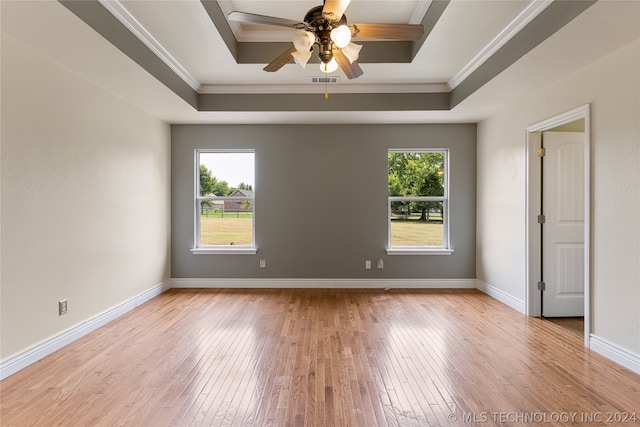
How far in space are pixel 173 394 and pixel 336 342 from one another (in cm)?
141

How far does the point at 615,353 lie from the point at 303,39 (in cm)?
342

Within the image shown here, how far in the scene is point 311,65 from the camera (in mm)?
3590

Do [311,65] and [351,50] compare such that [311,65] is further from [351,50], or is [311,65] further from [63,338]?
[63,338]

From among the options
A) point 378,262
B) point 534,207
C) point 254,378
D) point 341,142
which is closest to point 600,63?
point 534,207

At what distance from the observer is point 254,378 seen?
239 centimetres

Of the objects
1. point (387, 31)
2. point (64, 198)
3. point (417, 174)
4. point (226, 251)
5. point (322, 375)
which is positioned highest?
point (387, 31)

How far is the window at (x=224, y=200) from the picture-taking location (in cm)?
514

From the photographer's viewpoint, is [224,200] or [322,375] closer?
[322,375]

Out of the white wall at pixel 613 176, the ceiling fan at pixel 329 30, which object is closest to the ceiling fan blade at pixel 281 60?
→ the ceiling fan at pixel 329 30

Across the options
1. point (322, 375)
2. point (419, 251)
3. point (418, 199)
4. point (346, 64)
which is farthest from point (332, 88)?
point (322, 375)

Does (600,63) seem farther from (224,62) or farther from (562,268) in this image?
(224,62)

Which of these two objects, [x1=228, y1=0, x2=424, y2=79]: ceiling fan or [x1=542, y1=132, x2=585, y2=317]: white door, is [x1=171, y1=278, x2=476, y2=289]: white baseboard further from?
[x1=228, y1=0, x2=424, y2=79]: ceiling fan

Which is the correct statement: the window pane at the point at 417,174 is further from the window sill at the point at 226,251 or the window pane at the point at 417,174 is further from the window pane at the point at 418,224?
the window sill at the point at 226,251

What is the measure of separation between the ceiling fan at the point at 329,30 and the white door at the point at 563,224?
104 inches
